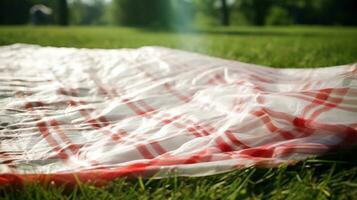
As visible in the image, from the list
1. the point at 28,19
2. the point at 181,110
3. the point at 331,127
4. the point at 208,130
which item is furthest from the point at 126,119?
the point at 28,19

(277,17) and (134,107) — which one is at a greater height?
(277,17)

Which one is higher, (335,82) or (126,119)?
(335,82)

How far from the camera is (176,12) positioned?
1025 inches

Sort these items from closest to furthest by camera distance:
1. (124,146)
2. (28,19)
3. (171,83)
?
(124,146) < (171,83) < (28,19)

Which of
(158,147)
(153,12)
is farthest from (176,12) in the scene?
(158,147)

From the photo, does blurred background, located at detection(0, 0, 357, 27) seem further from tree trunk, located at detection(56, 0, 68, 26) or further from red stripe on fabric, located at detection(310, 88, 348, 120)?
red stripe on fabric, located at detection(310, 88, 348, 120)

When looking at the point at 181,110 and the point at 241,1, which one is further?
the point at 241,1

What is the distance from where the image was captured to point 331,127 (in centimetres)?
129

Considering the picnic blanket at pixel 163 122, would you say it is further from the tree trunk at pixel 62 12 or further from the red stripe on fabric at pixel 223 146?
the tree trunk at pixel 62 12

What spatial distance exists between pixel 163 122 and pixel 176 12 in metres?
25.3

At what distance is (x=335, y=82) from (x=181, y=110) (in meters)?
0.72

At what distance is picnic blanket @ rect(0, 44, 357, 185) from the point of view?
1.21 m

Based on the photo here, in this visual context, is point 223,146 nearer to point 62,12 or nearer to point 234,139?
point 234,139

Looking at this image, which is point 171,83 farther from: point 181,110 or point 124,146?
point 124,146
